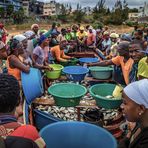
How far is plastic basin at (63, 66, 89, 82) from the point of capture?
489 cm

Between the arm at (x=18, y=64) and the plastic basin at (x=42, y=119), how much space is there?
65cm

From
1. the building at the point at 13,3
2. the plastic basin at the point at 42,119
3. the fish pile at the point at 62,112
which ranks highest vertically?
the building at the point at 13,3

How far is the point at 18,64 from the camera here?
3.65 m

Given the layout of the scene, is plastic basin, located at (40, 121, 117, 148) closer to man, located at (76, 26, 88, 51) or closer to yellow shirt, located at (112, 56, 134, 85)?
yellow shirt, located at (112, 56, 134, 85)

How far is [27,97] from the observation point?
3475mm

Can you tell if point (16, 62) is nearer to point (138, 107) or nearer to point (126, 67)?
point (126, 67)

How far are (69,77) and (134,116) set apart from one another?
337 cm

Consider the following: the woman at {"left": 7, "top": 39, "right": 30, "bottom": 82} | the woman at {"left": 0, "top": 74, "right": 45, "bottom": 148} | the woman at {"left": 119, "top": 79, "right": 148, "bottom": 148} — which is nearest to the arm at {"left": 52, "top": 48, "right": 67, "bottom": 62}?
the woman at {"left": 7, "top": 39, "right": 30, "bottom": 82}

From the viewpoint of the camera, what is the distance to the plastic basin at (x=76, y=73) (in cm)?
489

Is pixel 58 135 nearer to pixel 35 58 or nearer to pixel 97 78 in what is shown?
pixel 97 78

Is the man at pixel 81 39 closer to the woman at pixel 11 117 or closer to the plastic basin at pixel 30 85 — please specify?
the plastic basin at pixel 30 85

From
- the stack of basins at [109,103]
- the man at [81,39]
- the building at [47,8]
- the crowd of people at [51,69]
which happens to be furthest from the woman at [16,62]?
the building at [47,8]

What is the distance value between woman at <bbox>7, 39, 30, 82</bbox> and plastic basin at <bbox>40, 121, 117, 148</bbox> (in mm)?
1242

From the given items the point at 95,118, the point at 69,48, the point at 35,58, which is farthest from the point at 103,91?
the point at 69,48
